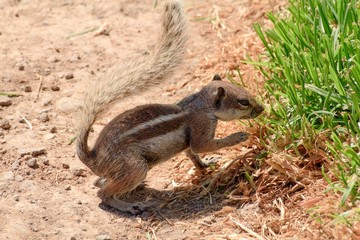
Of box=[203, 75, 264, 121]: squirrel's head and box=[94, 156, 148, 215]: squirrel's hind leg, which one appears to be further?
box=[203, 75, 264, 121]: squirrel's head

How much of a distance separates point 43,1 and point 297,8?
345 cm

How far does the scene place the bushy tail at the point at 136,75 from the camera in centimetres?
487

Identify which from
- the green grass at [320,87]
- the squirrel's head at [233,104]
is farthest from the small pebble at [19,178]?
the green grass at [320,87]

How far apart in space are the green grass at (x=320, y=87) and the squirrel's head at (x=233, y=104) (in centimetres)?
12

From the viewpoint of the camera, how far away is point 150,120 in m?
4.91

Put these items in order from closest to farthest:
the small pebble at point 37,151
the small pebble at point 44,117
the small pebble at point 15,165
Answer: the small pebble at point 15,165
the small pebble at point 37,151
the small pebble at point 44,117

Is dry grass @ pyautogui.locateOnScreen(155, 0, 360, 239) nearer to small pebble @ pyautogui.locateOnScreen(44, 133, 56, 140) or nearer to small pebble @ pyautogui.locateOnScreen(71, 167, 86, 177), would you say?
small pebble @ pyautogui.locateOnScreen(71, 167, 86, 177)

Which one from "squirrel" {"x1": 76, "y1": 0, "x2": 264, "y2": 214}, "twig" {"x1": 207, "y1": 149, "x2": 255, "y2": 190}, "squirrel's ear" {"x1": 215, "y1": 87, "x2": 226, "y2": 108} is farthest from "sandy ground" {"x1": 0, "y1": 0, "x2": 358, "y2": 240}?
"squirrel's ear" {"x1": 215, "y1": 87, "x2": 226, "y2": 108}

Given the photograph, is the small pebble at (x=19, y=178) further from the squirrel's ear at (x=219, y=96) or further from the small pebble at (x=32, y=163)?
the squirrel's ear at (x=219, y=96)

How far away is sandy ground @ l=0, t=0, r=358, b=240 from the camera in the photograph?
15.4ft

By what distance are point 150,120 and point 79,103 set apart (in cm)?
145

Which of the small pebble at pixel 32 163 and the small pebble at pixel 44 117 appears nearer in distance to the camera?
the small pebble at pixel 32 163

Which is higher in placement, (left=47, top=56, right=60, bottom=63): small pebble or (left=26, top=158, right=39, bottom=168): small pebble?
(left=47, top=56, right=60, bottom=63): small pebble

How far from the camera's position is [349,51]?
4.79 m
